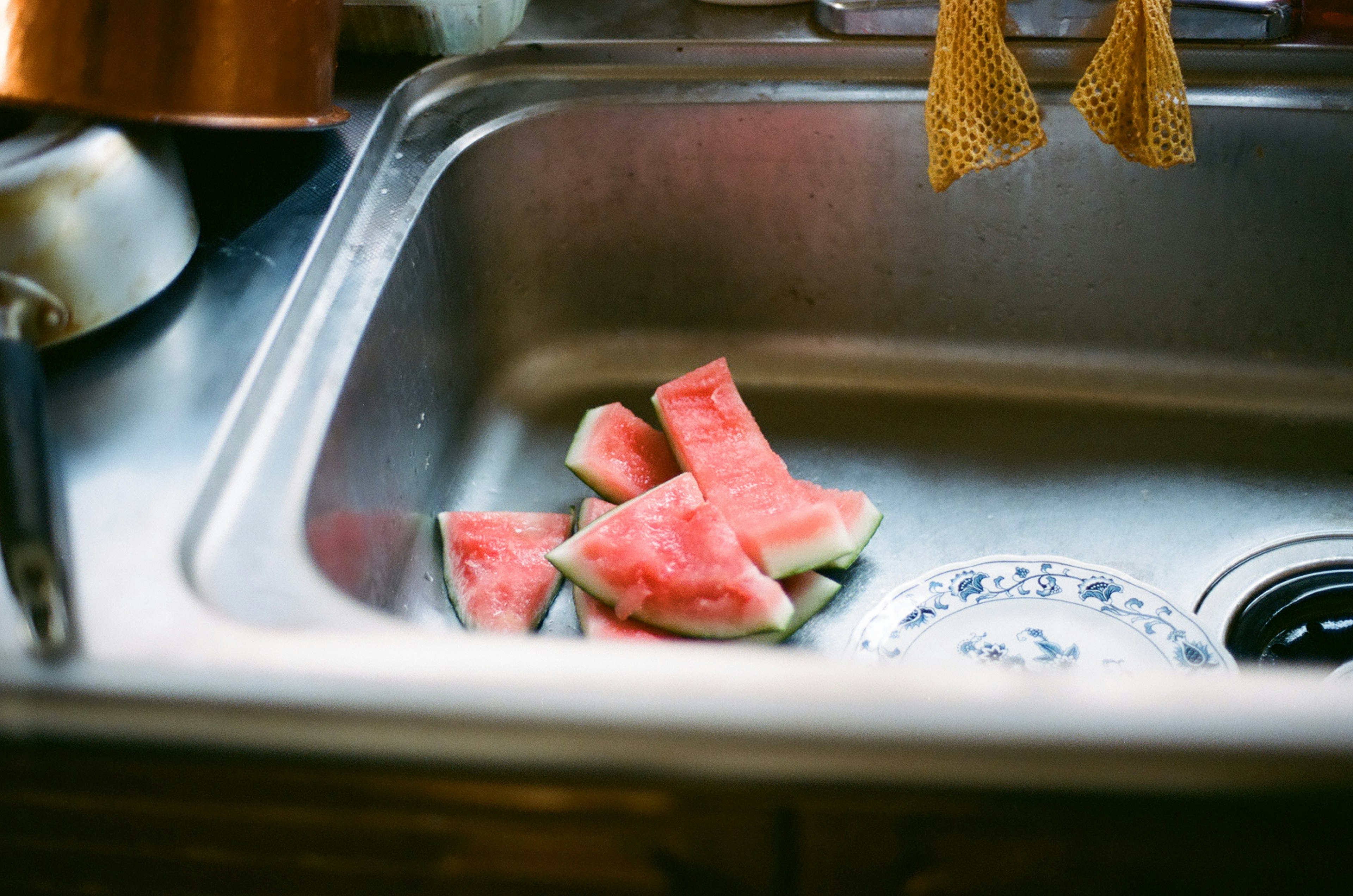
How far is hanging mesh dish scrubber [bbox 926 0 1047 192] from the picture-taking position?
0.92 meters

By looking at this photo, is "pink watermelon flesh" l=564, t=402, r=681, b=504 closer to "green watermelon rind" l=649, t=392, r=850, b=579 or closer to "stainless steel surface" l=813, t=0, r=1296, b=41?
"green watermelon rind" l=649, t=392, r=850, b=579

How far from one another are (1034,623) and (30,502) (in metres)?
0.77

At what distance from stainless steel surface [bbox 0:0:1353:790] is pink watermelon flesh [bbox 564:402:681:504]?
7 cm

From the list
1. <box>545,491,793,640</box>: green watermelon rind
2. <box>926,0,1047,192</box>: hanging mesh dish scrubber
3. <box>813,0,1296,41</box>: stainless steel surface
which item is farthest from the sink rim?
<box>813,0,1296,41</box>: stainless steel surface

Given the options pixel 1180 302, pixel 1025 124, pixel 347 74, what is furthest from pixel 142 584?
pixel 1180 302

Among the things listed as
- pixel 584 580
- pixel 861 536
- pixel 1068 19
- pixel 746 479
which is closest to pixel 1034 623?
pixel 861 536

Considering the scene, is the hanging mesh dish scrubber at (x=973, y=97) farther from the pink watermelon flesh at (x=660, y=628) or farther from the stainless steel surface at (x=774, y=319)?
the pink watermelon flesh at (x=660, y=628)

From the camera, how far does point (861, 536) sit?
961 millimetres

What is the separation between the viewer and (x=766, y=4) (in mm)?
1164

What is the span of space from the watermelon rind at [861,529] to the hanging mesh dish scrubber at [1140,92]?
15.2 inches

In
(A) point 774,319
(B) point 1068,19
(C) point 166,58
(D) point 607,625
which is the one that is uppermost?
(B) point 1068,19

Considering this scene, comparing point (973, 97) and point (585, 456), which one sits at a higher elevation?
point (973, 97)

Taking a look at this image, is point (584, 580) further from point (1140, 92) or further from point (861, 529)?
point (1140, 92)

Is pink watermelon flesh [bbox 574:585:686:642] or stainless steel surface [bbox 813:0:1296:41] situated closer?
pink watermelon flesh [bbox 574:585:686:642]
